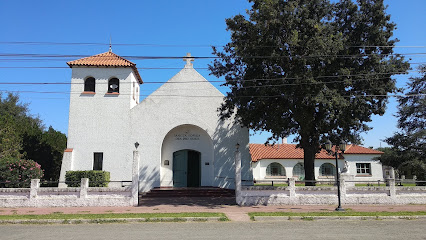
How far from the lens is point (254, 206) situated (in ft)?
52.1

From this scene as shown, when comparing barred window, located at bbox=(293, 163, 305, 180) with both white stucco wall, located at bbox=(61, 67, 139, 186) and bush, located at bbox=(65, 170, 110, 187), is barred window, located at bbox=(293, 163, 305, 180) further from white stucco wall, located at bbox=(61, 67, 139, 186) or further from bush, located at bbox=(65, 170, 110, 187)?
bush, located at bbox=(65, 170, 110, 187)

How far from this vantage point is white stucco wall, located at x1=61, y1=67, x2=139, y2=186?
1998 centimetres

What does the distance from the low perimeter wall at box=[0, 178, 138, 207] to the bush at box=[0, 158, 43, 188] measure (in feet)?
2.25

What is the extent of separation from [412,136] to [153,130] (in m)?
17.9

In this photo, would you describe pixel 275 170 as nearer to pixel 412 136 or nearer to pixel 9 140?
pixel 412 136

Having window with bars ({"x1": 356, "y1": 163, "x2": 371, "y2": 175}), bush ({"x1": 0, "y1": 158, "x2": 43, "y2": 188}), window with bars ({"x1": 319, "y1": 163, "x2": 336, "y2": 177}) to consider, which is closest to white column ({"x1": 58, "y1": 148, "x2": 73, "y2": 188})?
bush ({"x1": 0, "y1": 158, "x2": 43, "y2": 188})

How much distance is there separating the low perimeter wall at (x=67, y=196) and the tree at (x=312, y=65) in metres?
7.25

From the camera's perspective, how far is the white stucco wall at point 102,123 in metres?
20.0

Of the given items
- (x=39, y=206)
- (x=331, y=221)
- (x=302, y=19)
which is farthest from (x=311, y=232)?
(x=39, y=206)

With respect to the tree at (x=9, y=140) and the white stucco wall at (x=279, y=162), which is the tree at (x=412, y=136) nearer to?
the white stucco wall at (x=279, y=162)

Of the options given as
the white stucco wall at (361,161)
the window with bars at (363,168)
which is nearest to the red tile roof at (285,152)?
the white stucco wall at (361,161)

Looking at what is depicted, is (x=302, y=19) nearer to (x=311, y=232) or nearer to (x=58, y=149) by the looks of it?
(x=311, y=232)

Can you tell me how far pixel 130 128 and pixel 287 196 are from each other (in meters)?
10.7

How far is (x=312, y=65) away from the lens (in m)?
15.6
